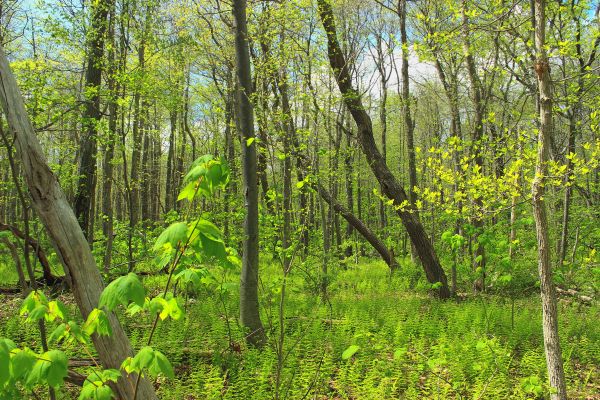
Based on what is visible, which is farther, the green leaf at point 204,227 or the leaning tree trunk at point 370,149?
the leaning tree trunk at point 370,149

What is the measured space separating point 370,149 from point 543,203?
442cm

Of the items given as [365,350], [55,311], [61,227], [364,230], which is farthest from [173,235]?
[364,230]

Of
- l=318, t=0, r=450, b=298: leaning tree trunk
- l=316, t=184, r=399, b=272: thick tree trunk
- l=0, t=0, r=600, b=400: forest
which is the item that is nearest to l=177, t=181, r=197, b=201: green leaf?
l=0, t=0, r=600, b=400: forest

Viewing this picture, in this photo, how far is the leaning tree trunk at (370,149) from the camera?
24.4 feet

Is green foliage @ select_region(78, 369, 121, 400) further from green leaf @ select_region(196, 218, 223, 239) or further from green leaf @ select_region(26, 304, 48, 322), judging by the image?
green leaf @ select_region(196, 218, 223, 239)

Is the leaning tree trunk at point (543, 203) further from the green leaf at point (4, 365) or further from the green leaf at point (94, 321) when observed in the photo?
the green leaf at point (4, 365)

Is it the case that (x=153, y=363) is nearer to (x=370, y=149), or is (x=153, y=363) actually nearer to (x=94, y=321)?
(x=94, y=321)

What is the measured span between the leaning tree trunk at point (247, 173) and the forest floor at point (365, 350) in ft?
0.82

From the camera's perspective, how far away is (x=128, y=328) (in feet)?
18.6

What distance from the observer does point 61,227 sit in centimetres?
258

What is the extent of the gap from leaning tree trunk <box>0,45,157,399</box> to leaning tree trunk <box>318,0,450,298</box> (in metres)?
5.34

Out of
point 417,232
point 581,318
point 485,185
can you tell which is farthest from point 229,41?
point 581,318

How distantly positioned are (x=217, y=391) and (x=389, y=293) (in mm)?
5870

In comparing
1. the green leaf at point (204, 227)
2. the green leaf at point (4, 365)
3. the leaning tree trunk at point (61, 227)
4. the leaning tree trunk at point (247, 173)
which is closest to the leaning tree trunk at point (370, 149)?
the leaning tree trunk at point (247, 173)
